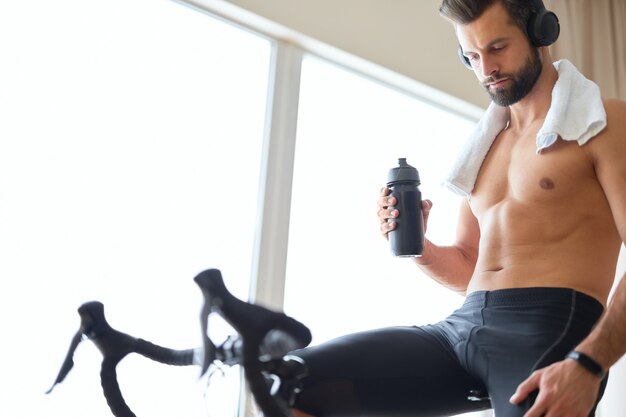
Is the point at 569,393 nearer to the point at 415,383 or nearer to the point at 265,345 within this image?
the point at 415,383

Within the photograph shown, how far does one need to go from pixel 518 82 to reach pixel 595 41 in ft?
6.02

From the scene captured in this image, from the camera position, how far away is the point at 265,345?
0.85 meters

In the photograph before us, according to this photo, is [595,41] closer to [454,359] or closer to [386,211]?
[386,211]

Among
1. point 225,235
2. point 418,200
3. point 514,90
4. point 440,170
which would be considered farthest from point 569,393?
point 440,170

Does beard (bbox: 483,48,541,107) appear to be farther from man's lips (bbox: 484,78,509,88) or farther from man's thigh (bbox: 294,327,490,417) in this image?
man's thigh (bbox: 294,327,490,417)

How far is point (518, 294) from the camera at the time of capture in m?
1.37

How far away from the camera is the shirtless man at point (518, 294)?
47.1 inches

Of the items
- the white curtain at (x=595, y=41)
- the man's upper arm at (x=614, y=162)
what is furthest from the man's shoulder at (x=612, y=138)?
the white curtain at (x=595, y=41)

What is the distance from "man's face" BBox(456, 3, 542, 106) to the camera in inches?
60.1

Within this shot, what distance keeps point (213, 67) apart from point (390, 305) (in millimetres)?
978

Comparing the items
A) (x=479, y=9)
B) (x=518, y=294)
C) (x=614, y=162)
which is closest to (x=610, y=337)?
(x=518, y=294)

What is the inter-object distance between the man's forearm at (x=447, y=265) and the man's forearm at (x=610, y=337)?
1.66ft

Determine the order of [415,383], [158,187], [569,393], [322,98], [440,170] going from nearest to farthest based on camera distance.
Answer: [569,393] < [415,383] < [158,187] < [322,98] < [440,170]

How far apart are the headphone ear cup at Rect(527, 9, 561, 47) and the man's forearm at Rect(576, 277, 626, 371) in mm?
562
